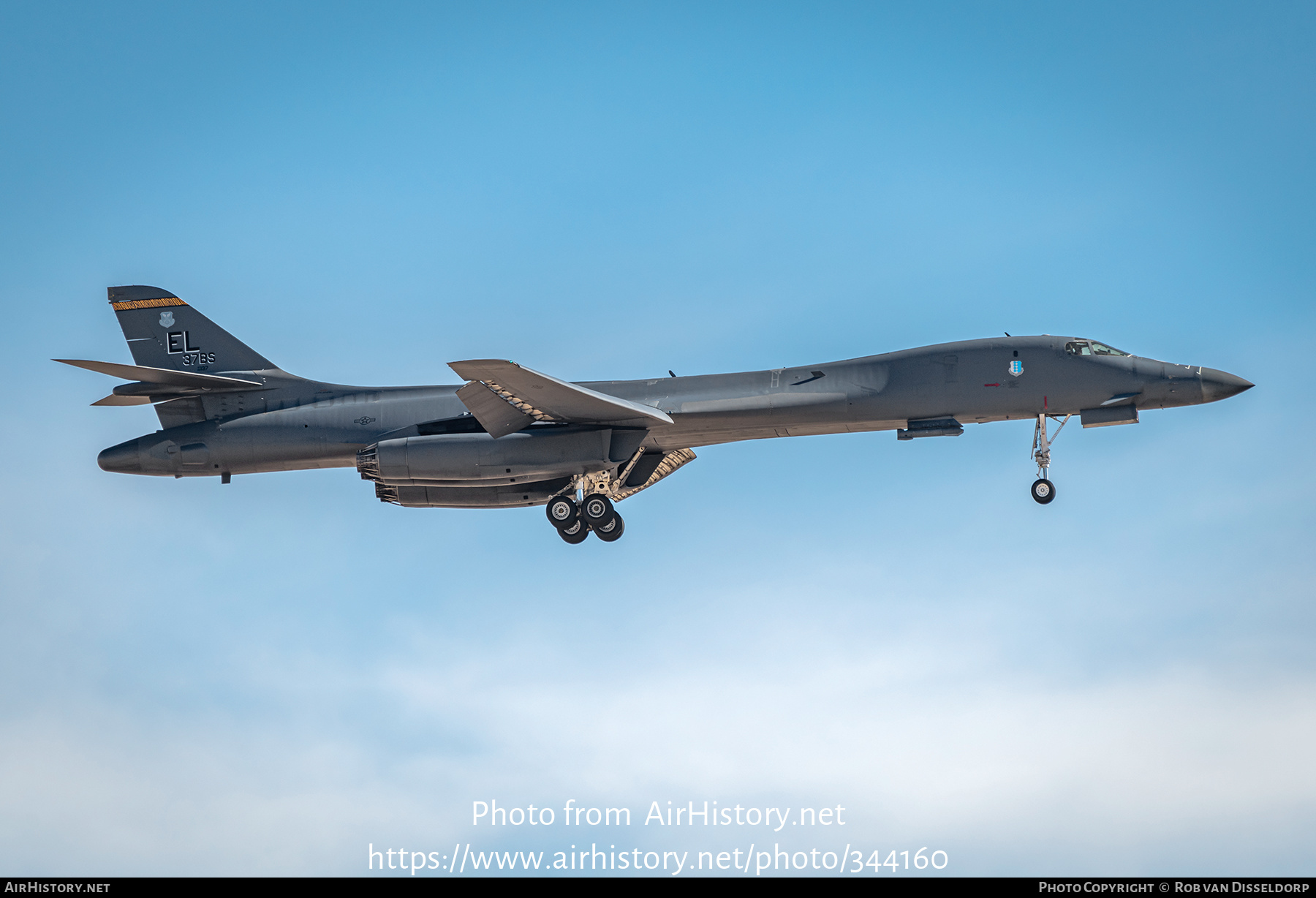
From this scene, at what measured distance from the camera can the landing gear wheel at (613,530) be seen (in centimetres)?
2716

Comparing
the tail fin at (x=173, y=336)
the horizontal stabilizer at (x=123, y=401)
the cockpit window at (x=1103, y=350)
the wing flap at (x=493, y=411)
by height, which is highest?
the tail fin at (x=173, y=336)

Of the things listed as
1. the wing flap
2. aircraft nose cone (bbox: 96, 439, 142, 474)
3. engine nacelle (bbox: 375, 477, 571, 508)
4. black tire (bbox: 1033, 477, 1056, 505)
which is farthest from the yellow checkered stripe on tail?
black tire (bbox: 1033, 477, 1056, 505)

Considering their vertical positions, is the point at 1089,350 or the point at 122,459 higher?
the point at 1089,350

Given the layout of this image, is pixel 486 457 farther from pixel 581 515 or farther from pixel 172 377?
pixel 172 377

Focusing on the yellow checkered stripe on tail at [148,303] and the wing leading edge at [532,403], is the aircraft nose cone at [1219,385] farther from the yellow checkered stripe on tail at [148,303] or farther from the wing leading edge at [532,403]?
the yellow checkered stripe on tail at [148,303]

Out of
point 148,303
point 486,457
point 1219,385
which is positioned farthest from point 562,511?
point 1219,385

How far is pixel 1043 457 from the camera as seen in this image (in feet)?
85.4

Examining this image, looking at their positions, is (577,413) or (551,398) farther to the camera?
(577,413)

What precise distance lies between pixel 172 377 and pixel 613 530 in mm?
9857

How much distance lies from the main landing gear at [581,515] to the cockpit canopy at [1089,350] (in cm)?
977

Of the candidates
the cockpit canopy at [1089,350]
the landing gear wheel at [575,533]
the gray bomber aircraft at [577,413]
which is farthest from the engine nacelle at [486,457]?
the cockpit canopy at [1089,350]

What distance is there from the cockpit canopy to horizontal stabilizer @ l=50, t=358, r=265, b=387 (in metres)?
16.9

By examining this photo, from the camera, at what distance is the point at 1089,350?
84.3 ft
